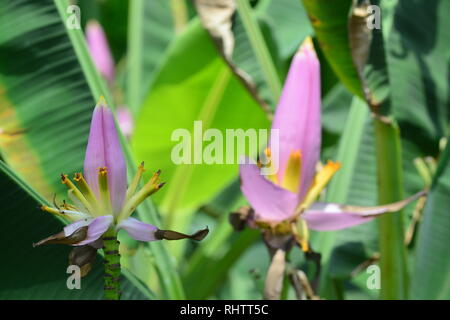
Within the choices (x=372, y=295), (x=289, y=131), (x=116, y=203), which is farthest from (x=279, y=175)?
(x=372, y=295)

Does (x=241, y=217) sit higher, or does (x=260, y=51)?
(x=260, y=51)

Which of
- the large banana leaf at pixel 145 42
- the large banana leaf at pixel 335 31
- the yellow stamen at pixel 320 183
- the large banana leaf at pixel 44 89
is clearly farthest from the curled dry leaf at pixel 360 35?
the large banana leaf at pixel 145 42

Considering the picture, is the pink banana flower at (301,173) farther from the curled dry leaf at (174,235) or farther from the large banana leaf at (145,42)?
the large banana leaf at (145,42)

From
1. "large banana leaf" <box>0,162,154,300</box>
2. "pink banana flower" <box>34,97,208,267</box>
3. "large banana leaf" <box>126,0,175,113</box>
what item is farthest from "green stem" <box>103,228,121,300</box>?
"large banana leaf" <box>126,0,175,113</box>

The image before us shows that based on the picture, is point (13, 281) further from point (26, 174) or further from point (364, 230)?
point (364, 230)
